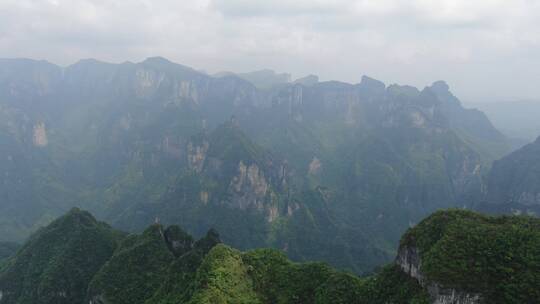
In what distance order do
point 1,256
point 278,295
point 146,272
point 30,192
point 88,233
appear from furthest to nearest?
point 30,192, point 1,256, point 88,233, point 146,272, point 278,295

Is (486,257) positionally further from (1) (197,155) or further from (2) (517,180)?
(1) (197,155)

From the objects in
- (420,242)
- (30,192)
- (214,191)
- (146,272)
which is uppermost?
(420,242)

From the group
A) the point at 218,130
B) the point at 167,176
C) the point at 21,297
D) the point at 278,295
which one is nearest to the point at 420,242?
the point at 278,295

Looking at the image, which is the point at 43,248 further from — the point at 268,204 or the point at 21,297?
the point at 268,204

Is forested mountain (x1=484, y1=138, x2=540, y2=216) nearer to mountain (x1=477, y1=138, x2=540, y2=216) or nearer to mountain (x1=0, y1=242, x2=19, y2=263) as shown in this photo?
mountain (x1=477, y1=138, x2=540, y2=216)

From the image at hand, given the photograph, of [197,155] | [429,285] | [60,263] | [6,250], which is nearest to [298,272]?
[429,285]

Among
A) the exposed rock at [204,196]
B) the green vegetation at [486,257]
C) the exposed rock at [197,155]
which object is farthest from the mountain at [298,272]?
the exposed rock at [197,155]
